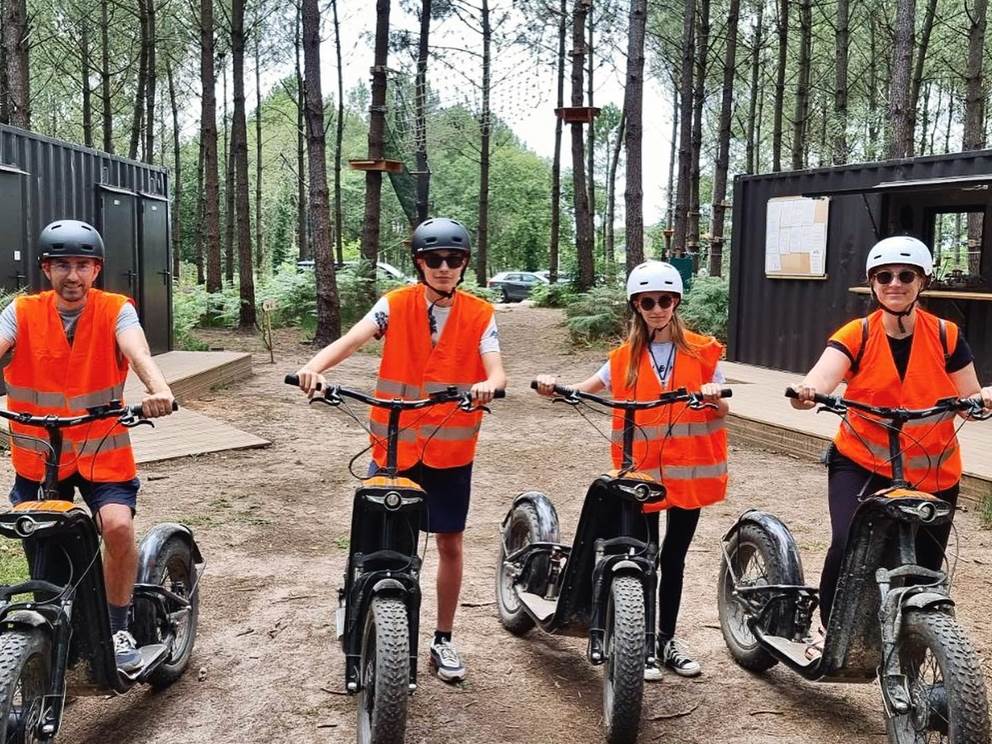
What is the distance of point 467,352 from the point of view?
13.7ft

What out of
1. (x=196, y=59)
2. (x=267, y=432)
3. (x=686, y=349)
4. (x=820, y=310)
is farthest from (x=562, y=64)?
(x=686, y=349)

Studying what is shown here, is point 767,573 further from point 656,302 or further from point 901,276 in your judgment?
point 901,276

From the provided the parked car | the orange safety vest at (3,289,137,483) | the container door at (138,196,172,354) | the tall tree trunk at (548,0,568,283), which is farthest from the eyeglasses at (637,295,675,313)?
the parked car

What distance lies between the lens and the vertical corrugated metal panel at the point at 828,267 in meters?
11.7

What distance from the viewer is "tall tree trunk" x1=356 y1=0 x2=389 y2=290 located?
21.0 m

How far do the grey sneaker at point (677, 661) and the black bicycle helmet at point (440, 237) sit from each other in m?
1.90

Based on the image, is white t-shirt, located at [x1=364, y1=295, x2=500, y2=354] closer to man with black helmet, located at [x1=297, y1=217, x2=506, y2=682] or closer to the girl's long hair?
man with black helmet, located at [x1=297, y1=217, x2=506, y2=682]

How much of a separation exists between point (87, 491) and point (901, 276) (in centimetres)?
300

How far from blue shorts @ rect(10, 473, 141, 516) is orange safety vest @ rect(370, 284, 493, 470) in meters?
0.92

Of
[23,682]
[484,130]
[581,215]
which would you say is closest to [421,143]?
[581,215]

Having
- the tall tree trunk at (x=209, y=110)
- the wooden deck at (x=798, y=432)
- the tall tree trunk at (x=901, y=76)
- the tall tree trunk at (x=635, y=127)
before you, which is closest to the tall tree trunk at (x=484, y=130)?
the tall tree trunk at (x=209, y=110)

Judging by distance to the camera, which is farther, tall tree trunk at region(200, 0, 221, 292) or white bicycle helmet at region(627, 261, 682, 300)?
tall tree trunk at region(200, 0, 221, 292)

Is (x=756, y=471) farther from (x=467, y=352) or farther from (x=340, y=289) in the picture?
(x=340, y=289)

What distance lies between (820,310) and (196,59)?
2568 cm
